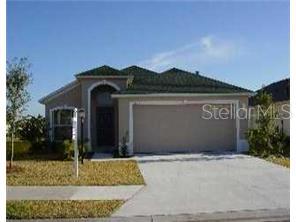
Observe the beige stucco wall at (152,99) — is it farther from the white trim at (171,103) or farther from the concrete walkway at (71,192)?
the concrete walkway at (71,192)

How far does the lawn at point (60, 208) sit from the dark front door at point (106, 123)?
38.6 ft

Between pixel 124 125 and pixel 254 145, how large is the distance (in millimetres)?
5260

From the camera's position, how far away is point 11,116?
14.0m

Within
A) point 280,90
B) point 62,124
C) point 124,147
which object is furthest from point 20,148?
point 280,90

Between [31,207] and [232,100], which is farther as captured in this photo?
[232,100]

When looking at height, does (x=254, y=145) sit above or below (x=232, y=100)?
below

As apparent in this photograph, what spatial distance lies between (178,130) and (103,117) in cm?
366

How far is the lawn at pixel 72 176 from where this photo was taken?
444 inches

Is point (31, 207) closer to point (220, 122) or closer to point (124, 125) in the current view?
point (124, 125)

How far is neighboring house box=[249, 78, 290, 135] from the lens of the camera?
69.7ft

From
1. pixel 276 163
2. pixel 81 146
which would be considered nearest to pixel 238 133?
pixel 276 163

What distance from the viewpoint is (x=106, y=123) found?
20703mm

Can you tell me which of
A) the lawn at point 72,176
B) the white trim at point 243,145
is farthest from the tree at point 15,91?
the white trim at point 243,145

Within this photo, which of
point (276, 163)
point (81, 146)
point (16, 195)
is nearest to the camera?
point (16, 195)
